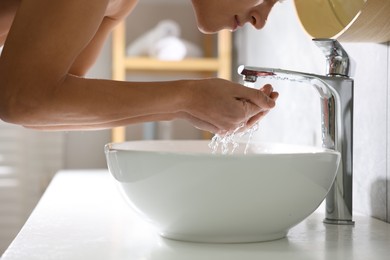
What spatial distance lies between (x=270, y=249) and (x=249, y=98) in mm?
235

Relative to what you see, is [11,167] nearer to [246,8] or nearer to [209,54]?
[209,54]

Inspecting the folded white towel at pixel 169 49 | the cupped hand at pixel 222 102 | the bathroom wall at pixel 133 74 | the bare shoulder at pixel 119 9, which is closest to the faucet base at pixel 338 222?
the cupped hand at pixel 222 102

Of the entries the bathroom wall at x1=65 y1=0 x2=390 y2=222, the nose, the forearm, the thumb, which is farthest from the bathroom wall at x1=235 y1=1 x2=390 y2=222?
the forearm

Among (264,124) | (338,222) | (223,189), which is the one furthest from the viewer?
(264,124)

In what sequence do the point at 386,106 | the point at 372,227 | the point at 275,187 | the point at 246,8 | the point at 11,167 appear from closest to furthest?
1. the point at 275,187
2. the point at 372,227
3. the point at 386,106
4. the point at 246,8
5. the point at 11,167

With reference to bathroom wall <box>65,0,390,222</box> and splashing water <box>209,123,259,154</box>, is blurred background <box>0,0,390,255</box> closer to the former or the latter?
bathroom wall <box>65,0,390,222</box>

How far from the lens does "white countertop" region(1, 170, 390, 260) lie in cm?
102

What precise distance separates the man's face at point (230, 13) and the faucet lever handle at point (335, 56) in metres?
0.22

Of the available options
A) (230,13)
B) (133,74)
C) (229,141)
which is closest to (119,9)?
(230,13)

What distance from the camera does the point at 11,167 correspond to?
9.82 ft

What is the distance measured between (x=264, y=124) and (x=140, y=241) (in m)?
1.41

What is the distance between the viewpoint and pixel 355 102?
5.14 ft

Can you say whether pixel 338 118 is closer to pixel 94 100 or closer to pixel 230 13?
pixel 230 13

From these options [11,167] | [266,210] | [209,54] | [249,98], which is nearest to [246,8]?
[249,98]
